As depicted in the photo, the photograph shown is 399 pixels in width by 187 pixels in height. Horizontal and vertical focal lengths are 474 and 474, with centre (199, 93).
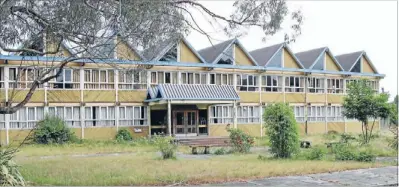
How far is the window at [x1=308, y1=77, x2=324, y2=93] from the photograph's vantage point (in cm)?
3921

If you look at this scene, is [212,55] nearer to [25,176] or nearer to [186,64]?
[186,64]

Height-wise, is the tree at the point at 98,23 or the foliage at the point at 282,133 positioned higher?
the tree at the point at 98,23

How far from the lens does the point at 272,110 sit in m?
17.6

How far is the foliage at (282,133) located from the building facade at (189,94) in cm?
992

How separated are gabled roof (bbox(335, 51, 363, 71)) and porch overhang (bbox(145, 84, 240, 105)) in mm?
14694

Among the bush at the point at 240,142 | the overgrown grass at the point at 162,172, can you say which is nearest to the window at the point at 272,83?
the bush at the point at 240,142

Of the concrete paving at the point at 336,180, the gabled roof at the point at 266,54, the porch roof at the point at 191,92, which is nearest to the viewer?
the concrete paving at the point at 336,180

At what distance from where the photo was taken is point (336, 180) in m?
11.8

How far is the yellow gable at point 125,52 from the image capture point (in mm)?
11525

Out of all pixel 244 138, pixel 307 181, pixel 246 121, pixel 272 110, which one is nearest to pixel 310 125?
pixel 246 121

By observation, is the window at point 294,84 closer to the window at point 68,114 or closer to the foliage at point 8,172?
the window at point 68,114

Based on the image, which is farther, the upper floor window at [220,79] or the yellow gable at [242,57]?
the yellow gable at [242,57]

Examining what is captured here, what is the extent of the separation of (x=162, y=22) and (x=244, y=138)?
11.1 m

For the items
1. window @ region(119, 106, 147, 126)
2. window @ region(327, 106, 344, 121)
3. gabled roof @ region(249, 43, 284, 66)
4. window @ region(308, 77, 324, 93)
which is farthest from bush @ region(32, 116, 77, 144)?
window @ region(327, 106, 344, 121)
